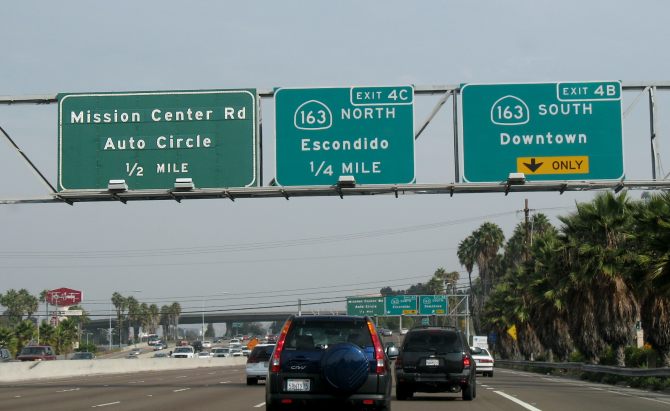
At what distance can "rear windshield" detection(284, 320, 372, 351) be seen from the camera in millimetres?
14211

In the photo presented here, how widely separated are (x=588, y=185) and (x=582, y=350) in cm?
2423

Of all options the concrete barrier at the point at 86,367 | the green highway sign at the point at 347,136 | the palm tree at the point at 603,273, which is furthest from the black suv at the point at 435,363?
the concrete barrier at the point at 86,367

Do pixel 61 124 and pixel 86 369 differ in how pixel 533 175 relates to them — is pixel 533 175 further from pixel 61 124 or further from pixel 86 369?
pixel 86 369

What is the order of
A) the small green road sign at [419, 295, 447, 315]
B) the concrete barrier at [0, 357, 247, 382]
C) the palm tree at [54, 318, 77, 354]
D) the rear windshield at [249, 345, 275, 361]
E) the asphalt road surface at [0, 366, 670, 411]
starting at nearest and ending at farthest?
1. the asphalt road surface at [0, 366, 670, 411]
2. the rear windshield at [249, 345, 275, 361]
3. the concrete barrier at [0, 357, 247, 382]
4. the small green road sign at [419, 295, 447, 315]
5. the palm tree at [54, 318, 77, 354]

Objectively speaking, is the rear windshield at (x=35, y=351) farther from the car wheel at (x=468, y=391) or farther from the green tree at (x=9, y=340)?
the car wheel at (x=468, y=391)

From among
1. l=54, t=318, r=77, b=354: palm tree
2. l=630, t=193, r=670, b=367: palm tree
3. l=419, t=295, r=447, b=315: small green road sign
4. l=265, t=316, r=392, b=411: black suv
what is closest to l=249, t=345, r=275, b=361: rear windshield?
l=630, t=193, r=670, b=367: palm tree

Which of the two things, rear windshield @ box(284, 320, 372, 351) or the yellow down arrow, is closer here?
rear windshield @ box(284, 320, 372, 351)

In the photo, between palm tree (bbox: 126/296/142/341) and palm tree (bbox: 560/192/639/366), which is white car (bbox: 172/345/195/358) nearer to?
palm tree (bbox: 560/192/639/366)

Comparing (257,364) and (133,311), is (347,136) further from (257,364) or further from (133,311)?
(133,311)

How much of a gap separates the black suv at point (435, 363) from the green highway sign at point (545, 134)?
422 centimetres

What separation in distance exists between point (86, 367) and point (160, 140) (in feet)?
102

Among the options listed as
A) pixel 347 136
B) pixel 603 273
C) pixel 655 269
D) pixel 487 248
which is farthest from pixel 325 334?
pixel 487 248

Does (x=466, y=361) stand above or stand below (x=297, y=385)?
below

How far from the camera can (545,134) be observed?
2425cm
